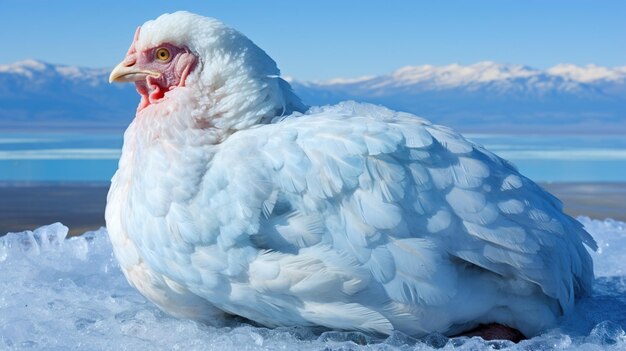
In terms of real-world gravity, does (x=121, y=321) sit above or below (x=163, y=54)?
below

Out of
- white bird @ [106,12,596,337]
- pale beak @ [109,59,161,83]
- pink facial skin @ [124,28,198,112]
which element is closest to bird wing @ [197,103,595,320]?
white bird @ [106,12,596,337]

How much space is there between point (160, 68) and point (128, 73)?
15 centimetres

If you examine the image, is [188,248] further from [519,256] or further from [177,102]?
[519,256]

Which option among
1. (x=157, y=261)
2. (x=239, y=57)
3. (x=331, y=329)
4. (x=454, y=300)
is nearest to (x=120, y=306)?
(x=157, y=261)

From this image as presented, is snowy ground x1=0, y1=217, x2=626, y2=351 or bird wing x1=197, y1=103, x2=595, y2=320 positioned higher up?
bird wing x1=197, y1=103, x2=595, y2=320

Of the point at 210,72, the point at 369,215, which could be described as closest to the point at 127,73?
the point at 210,72

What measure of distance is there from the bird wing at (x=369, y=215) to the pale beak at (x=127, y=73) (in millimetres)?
551

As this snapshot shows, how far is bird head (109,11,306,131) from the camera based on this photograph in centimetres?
326

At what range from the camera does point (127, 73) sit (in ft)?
11.3

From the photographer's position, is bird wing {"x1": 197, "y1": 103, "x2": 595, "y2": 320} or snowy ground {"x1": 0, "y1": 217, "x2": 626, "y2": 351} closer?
bird wing {"x1": 197, "y1": 103, "x2": 595, "y2": 320}

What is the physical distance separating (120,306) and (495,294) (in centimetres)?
175

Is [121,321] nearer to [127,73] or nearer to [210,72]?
[127,73]

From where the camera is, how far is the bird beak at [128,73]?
135 inches

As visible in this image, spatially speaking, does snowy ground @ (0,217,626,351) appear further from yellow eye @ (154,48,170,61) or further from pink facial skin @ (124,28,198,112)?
yellow eye @ (154,48,170,61)
